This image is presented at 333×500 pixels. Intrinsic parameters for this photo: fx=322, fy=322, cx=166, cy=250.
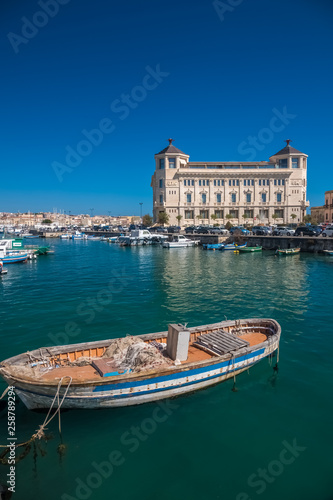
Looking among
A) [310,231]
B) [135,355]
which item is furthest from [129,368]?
[310,231]

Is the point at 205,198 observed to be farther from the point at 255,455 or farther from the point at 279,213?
the point at 255,455

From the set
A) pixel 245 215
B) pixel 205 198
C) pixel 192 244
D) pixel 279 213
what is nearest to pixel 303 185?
pixel 279 213

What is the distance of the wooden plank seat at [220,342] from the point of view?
34.6ft

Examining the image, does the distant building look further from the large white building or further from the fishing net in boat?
the fishing net in boat

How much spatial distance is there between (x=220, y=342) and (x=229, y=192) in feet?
299

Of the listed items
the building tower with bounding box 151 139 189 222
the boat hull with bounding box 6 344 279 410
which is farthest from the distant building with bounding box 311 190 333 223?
the boat hull with bounding box 6 344 279 410

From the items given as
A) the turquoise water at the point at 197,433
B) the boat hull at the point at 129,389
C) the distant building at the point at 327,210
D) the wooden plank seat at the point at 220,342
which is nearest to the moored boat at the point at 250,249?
the turquoise water at the point at 197,433

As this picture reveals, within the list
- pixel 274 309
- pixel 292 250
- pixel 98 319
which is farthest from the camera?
pixel 292 250

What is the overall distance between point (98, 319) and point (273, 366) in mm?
9469

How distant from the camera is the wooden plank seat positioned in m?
10.5

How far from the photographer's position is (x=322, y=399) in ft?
32.0

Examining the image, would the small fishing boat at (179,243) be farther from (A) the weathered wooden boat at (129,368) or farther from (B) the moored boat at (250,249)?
(A) the weathered wooden boat at (129,368)

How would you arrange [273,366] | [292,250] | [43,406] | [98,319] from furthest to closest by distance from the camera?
1. [292,250]
2. [98,319]
3. [273,366]
4. [43,406]

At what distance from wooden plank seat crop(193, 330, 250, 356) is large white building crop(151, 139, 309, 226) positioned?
286ft
